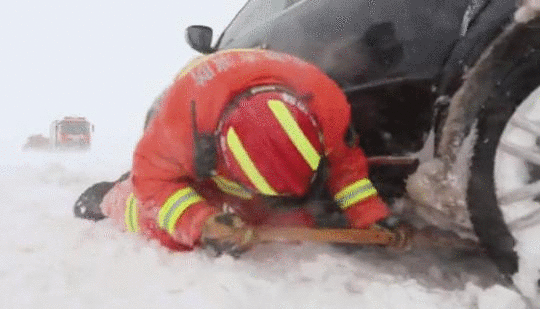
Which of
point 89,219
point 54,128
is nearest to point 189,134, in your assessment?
point 89,219

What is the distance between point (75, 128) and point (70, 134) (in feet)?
1.10

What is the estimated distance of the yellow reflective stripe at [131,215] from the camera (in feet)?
9.26

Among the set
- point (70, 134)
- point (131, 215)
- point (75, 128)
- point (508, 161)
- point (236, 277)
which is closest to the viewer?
point (508, 161)

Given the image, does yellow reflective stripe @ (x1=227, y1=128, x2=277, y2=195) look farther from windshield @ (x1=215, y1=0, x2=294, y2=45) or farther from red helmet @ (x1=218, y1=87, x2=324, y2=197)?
windshield @ (x1=215, y1=0, x2=294, y2=45)

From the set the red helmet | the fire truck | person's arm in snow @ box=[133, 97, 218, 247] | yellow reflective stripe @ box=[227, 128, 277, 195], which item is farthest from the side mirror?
the fire truck

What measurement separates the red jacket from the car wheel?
497mm

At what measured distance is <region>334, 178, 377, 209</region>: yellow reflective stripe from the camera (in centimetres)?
243

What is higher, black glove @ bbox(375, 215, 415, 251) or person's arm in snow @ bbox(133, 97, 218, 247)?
person's arm in snow @ bbox(133, 97, 218, 247)

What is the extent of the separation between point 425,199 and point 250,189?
0.66 meters

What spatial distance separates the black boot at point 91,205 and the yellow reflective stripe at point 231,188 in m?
1.19

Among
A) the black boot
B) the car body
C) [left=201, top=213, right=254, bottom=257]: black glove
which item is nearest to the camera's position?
the car body

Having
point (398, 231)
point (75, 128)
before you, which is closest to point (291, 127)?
point (398, 231)

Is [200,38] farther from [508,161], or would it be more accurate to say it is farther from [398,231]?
[508,161]

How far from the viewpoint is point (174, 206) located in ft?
7.72
